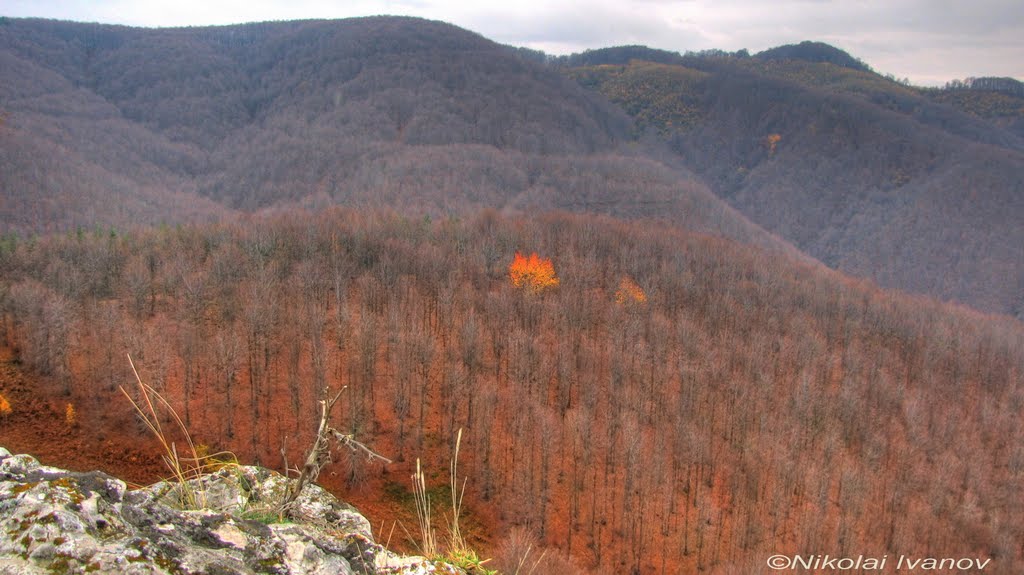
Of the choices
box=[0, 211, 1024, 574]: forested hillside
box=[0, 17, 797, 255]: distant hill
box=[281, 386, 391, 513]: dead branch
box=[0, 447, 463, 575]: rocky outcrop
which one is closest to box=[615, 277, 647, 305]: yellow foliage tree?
box=[0, 211, 1024, 574]: forested hillside

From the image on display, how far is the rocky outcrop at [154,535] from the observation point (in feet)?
13.6

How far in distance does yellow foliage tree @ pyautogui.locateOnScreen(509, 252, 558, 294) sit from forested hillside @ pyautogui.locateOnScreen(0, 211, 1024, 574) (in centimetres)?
48

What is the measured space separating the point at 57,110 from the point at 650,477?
209m

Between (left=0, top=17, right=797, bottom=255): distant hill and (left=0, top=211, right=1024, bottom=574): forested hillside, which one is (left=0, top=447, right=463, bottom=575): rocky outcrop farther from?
(left=0, top=17, right=797, bottom=255): distant hill

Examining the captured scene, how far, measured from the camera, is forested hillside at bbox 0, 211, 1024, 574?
1564 inches

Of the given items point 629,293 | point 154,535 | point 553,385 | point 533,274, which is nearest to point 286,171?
point 533,274

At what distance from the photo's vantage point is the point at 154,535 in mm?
4586

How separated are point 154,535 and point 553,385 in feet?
168

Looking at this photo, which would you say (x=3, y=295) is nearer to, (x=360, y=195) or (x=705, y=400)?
(x=705, y=400)

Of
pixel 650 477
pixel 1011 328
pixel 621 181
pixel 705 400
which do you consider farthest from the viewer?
pixel 621 181

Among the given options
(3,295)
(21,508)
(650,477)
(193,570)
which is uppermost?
(21,508)

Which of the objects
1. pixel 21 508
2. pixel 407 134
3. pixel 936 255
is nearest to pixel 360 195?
pixel 407 134

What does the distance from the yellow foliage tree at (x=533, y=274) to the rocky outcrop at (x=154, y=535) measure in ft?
210

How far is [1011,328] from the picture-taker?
3984 inches
